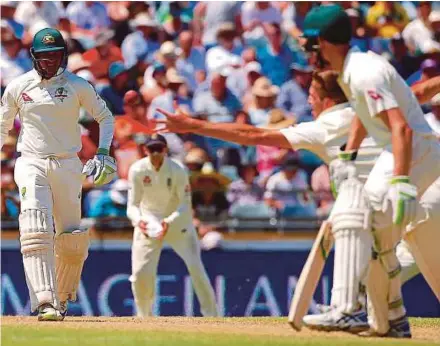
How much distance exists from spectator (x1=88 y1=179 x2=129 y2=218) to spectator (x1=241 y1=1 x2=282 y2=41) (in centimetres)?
362

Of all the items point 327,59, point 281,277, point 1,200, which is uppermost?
point 327,59

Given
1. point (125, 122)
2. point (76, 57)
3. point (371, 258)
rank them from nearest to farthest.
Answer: point (371, 258)
point (125, 122)
point (76, 57)

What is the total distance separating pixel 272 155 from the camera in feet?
53.6

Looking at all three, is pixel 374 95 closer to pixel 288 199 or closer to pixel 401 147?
pixel 401 147

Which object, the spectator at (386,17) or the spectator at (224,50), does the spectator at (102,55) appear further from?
the spectator at (386,17)

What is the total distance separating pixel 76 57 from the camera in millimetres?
18109

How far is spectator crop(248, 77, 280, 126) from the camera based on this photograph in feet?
55.3

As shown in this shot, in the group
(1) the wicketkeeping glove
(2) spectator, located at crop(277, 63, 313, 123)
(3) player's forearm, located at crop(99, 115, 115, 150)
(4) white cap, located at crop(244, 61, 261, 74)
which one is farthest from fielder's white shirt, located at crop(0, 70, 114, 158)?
(4) white cap, located at crop(244, 61, 261, 74)

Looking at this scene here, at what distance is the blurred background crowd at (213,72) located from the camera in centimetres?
1579

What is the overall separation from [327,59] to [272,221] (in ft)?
23.9

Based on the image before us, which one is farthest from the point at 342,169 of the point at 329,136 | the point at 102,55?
the point at 102,55

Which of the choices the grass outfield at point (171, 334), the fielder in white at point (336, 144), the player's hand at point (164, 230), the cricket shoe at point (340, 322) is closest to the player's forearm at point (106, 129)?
the grass outfield at point (171, 334)

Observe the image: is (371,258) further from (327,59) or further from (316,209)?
(316,209)

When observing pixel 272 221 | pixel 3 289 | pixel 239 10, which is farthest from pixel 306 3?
pixel 3 289
